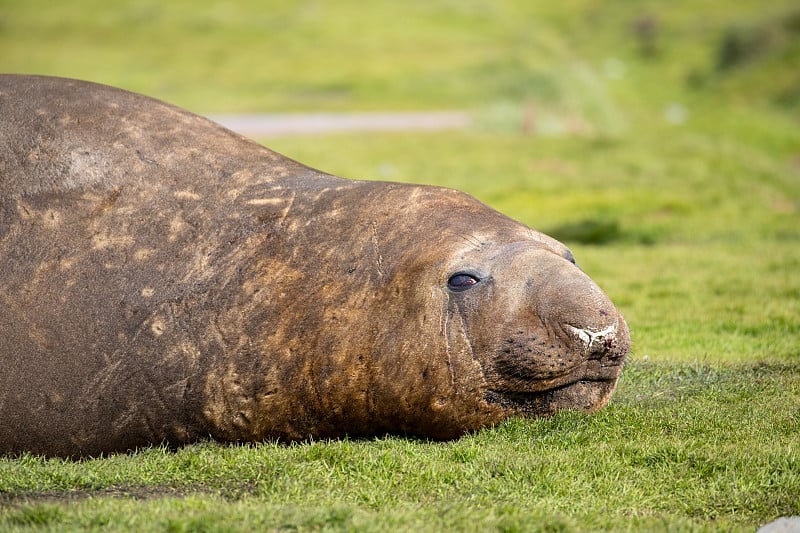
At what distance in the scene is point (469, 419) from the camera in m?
6.14

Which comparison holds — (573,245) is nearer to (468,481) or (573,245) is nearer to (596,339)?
(596,339)

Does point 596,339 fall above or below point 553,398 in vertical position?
above

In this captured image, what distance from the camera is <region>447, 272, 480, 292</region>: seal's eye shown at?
6.09 metres

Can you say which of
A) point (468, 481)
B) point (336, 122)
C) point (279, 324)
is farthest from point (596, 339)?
point (336, 122)

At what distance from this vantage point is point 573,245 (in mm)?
15031

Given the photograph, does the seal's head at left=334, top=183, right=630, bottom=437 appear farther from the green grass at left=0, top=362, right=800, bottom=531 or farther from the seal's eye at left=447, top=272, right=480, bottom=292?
the green grass at left=0, top=362, right=800, bottom=531

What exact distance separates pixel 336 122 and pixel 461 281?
919 inches

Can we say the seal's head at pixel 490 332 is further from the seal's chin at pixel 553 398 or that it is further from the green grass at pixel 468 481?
the green grass at pixel 468 481

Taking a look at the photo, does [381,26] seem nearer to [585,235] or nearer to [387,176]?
[387,176]

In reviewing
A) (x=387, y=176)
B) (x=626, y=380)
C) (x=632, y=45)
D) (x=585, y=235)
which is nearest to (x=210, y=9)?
(x=632, y=45)

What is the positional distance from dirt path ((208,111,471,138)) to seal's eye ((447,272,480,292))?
19241mm

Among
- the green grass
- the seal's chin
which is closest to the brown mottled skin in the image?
the seal's chin

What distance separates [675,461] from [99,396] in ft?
10.0

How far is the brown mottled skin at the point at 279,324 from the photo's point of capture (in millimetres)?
6020
